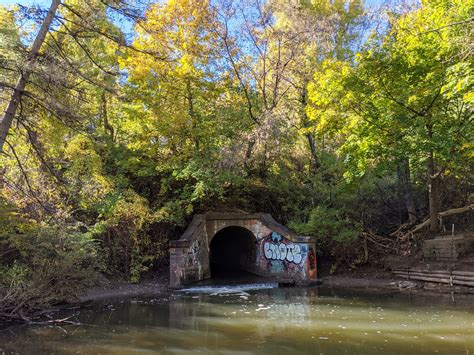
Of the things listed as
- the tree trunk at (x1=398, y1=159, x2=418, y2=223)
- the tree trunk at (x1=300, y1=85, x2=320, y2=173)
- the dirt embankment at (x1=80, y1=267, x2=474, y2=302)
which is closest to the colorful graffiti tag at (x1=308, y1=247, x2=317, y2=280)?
the dirt embankment at (x1=80, y1=267, x2=474, y2=302)

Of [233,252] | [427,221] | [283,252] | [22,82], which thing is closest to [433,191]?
[427,221]

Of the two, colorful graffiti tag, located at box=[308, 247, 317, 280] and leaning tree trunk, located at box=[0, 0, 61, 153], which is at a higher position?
leaning tree trunk, located at box=[0, 0, 61, 153]

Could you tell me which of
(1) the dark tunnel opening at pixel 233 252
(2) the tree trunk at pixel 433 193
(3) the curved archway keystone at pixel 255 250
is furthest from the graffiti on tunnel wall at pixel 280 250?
(2) the tree trunk at pixel 433 193

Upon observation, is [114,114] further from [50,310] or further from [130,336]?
[130,336]

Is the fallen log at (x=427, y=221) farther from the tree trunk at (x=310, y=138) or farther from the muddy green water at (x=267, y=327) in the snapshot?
the muddy green water at (x=267, y=327)

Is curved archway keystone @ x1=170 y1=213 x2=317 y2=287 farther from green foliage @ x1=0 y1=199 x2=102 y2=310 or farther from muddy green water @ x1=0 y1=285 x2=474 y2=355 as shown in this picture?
green foliage @ x1=0 y1=199 x2=102 y2=310

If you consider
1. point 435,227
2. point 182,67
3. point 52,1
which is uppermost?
point 182,67

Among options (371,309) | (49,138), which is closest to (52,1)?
(49,138)

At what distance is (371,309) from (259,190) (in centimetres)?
1100

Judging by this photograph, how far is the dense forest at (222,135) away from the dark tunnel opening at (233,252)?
188 centimetres

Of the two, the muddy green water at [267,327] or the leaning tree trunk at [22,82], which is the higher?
the leaning tree trunk at [22,82]

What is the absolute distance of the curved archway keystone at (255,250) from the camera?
57.2 feet

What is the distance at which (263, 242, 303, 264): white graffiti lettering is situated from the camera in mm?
18422

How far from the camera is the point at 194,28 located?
70.7ft
